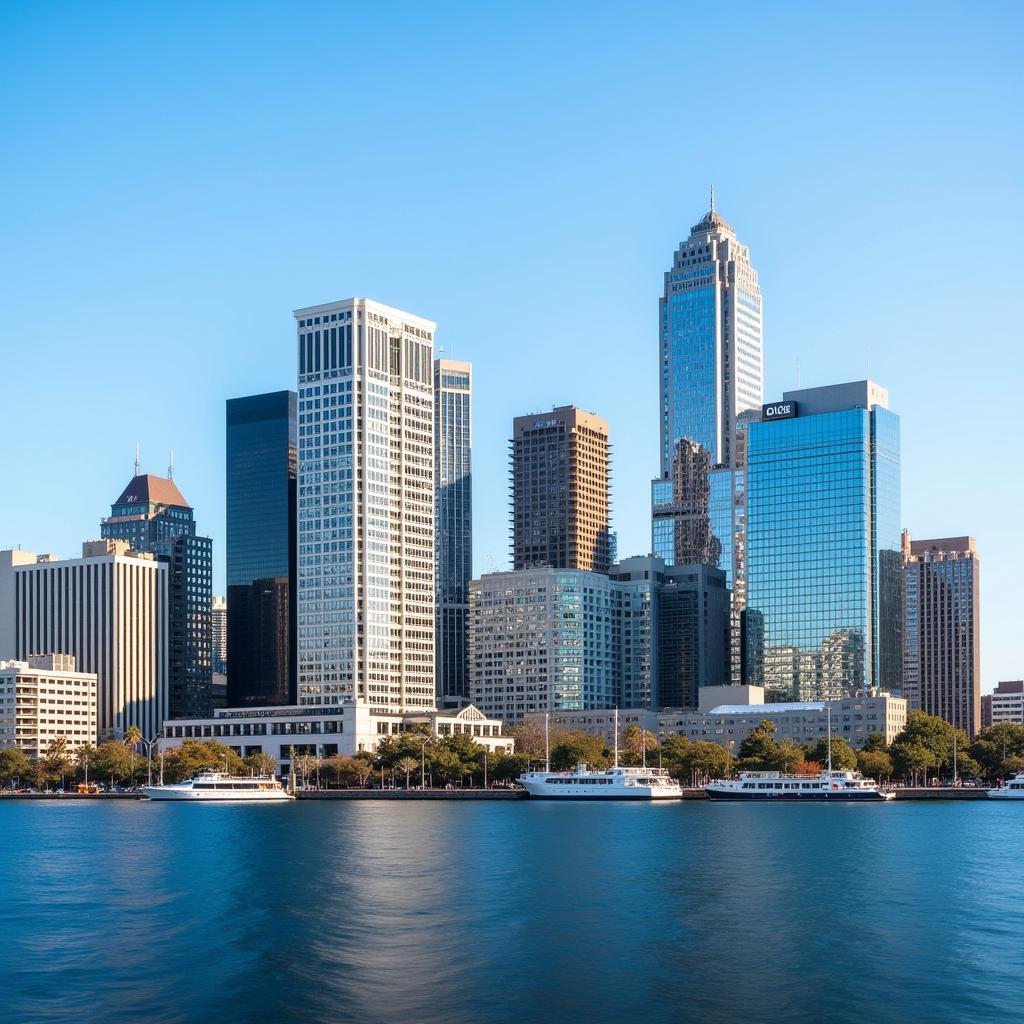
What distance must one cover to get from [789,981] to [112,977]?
33.6 metres

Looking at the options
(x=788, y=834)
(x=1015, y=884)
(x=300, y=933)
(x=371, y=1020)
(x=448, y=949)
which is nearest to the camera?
(x=371, y=1020)

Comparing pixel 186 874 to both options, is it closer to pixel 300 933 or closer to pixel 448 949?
pixel 300 933

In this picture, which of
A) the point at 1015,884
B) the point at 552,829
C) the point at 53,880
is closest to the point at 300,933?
the point at 53,880

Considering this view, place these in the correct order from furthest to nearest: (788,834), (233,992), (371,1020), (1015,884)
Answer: (788,834), (1015,884), (233,992), (371,1020)

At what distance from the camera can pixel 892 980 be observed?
258 ft

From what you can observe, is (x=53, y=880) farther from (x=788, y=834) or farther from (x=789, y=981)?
(x=788, y=834)

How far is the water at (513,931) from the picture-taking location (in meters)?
72.9

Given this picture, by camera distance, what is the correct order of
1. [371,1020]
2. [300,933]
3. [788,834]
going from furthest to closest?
1. [788,834]
2. [300,933]
3. [371,1020]

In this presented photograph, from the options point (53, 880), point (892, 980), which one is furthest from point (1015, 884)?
point (53, 880)

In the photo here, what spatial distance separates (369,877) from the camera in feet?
396

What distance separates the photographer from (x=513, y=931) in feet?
304

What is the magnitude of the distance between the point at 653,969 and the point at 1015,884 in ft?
163

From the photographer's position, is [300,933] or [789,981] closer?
[789,981]

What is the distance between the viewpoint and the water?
72.9 m
